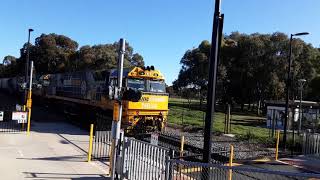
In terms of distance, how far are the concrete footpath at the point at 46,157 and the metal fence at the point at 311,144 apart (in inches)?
404

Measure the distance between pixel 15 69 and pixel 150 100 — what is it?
83.2m

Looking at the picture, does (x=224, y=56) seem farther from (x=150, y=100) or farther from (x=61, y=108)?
(x=150, y=100)

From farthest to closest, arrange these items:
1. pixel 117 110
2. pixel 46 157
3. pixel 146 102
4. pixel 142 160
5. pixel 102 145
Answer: pixel 146 102 < pixel 102 145 < pixel 46 157 < pixel 117 110 < pixel 142 160

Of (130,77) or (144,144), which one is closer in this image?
(144,144)

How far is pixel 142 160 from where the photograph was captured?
1056 cm

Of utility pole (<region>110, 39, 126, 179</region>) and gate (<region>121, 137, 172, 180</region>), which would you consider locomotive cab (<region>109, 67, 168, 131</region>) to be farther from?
gate (<region>121, 137, 172, 180</region>)

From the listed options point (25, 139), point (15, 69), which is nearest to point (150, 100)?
point (25, 139)

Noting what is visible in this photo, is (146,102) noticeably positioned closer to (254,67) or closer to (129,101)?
(129,101)

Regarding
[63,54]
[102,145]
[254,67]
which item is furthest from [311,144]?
[63,54]

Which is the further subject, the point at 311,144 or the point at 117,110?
the point at 311,144

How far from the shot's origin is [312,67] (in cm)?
6688

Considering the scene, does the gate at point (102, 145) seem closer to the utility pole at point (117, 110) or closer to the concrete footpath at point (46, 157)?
the concrete footpath at point (46, 157)

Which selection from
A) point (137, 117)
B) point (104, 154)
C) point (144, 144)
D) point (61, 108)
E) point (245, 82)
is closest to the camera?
point (144, 144)

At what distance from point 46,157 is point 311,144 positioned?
40.3 ft
